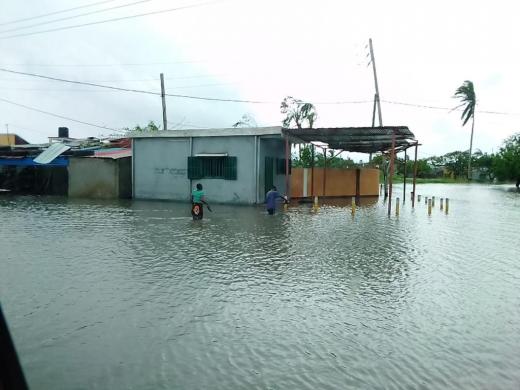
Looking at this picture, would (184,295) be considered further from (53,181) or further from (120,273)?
(53,181)

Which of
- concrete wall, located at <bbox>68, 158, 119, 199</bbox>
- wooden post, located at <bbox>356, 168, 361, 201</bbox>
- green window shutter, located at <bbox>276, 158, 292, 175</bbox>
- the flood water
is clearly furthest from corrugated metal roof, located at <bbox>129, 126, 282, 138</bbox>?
wooden post, located at <bbox>356, 168, 361, 201</bbox>

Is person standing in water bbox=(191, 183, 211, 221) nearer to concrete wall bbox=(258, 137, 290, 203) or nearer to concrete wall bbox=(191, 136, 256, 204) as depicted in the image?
concrete wall bbox=(191, 136, 256, 204)

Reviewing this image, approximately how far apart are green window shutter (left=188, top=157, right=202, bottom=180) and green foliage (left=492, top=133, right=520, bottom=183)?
4733 cm

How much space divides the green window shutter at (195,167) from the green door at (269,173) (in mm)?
3221

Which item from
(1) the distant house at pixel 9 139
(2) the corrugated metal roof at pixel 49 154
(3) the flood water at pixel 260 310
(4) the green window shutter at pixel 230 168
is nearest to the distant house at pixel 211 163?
(4) the green window shutter at pixel 230 168

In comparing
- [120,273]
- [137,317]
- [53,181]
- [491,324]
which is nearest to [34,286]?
[120,273]

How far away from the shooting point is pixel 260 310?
5.63 metres

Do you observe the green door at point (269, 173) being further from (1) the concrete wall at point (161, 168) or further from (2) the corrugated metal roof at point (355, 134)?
(1) the concrete wall at point (161, 168)

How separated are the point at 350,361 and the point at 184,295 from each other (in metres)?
2.73

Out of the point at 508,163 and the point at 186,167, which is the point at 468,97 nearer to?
the point at 508,163

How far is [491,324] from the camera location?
17.5 ft

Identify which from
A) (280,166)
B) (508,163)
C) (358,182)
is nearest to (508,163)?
(508,163)

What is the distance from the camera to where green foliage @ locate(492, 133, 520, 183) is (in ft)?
180

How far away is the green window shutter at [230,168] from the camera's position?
806 inches
